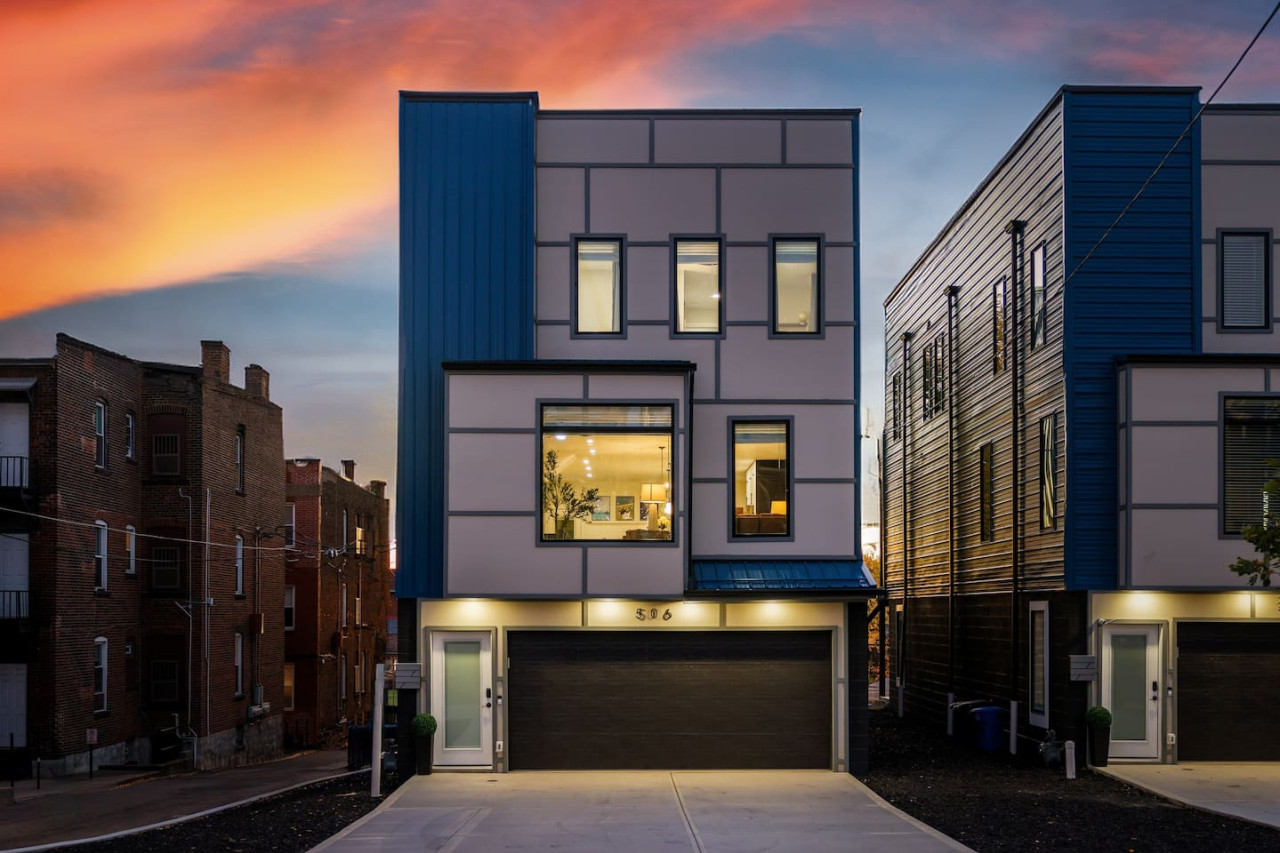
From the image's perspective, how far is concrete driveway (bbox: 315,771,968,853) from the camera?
47.4 feet

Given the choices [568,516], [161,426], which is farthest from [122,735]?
[568,516]

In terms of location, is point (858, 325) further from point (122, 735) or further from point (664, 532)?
point (122, 735)

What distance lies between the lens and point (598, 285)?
21.1 metres

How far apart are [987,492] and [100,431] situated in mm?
20948

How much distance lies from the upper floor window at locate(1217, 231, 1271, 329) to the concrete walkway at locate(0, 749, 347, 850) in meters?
18.2

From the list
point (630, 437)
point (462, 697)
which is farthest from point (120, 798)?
point (630, 437)

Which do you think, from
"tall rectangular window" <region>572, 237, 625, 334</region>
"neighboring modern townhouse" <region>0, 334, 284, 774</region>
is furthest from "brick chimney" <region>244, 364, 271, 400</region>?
"tall rectangular window" <region>572, 237, 625, 334</region>

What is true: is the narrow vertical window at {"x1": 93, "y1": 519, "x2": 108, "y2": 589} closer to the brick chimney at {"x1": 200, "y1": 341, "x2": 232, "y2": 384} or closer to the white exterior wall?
the brick chimney at {"x1": 200, "y1": 341, "x2": 232, "y2": 384}

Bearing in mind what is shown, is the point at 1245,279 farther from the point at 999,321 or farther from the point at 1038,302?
the point at 999,321

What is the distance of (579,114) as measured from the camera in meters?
21.1

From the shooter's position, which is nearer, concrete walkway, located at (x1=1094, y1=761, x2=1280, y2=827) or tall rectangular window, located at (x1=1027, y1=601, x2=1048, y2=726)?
concrete walkway, located at (x1=1094, y1=761, x2=1280, y2=827)

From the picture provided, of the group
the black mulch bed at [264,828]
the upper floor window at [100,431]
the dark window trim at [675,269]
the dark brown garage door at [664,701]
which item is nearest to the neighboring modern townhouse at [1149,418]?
the dark brown garage door at [664,701]

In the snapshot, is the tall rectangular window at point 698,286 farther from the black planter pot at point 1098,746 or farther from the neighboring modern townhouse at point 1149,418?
the black planter pot at point 1098,746

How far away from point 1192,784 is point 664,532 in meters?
8.38
